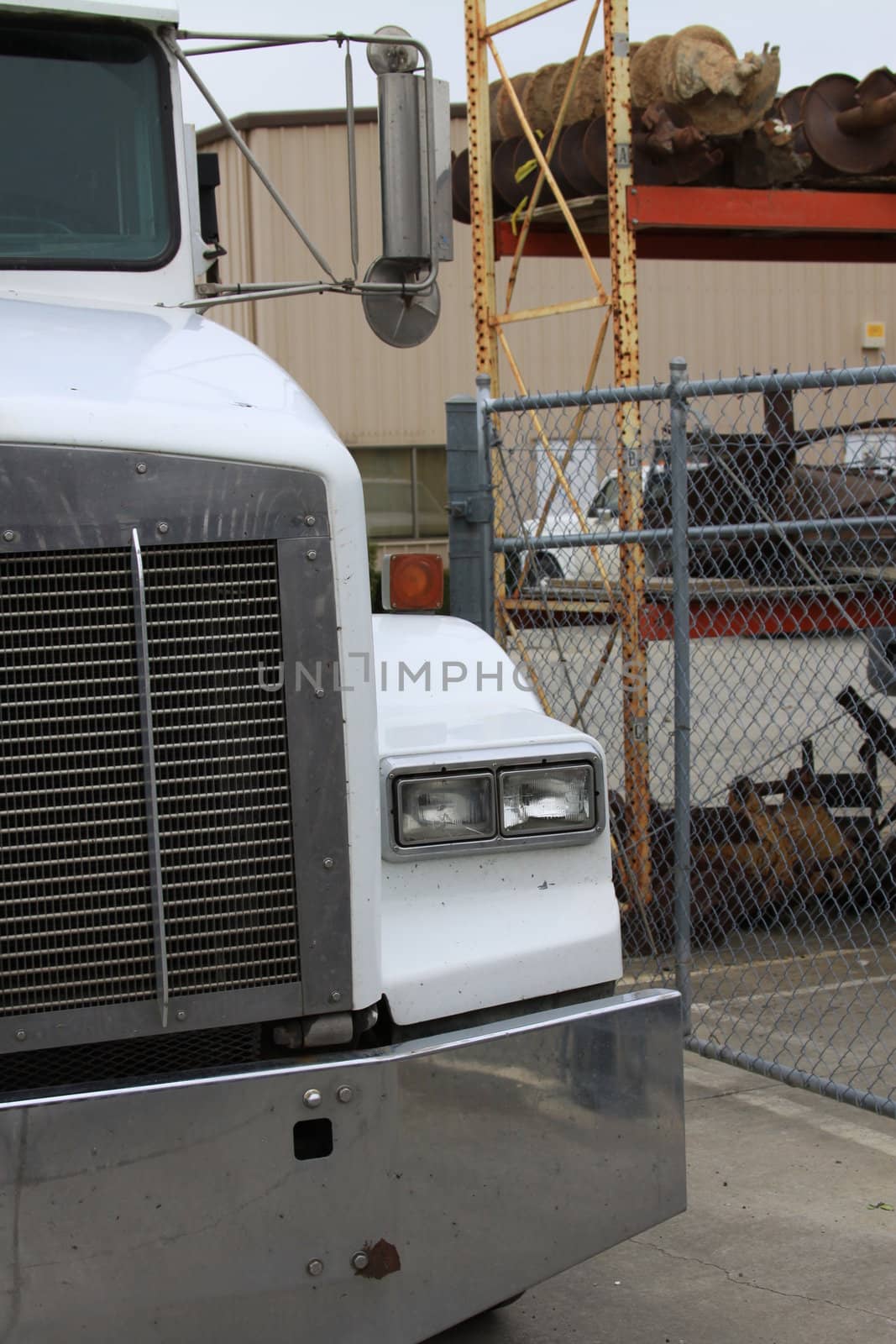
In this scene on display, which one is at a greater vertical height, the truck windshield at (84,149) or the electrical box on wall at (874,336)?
the electrical box on wall at (874,336)

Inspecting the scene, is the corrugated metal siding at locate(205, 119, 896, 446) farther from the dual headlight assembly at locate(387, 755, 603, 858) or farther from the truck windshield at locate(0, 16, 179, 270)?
the dual headlight assembly at locate(387, 755, 603, 858)

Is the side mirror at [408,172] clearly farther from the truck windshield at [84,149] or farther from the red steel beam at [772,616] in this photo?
the red steel beam at [772,616]

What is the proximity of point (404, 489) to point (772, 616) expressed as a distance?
56.4 feet

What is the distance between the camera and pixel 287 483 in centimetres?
275

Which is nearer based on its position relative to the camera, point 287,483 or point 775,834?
point 287,483

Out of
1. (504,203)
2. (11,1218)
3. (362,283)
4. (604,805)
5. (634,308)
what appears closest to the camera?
(11,1218)

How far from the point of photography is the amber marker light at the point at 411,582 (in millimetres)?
4211

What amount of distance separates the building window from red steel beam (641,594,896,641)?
16522mm

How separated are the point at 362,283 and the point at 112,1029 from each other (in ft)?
7.18

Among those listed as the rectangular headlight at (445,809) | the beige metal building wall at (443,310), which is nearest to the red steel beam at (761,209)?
the rectangular headlight at (445,809)

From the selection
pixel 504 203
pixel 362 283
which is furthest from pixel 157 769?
pixel 504 203

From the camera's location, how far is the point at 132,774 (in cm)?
269

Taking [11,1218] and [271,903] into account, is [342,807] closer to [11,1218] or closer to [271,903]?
[271,903]

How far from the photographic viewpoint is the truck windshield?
4.03 m
